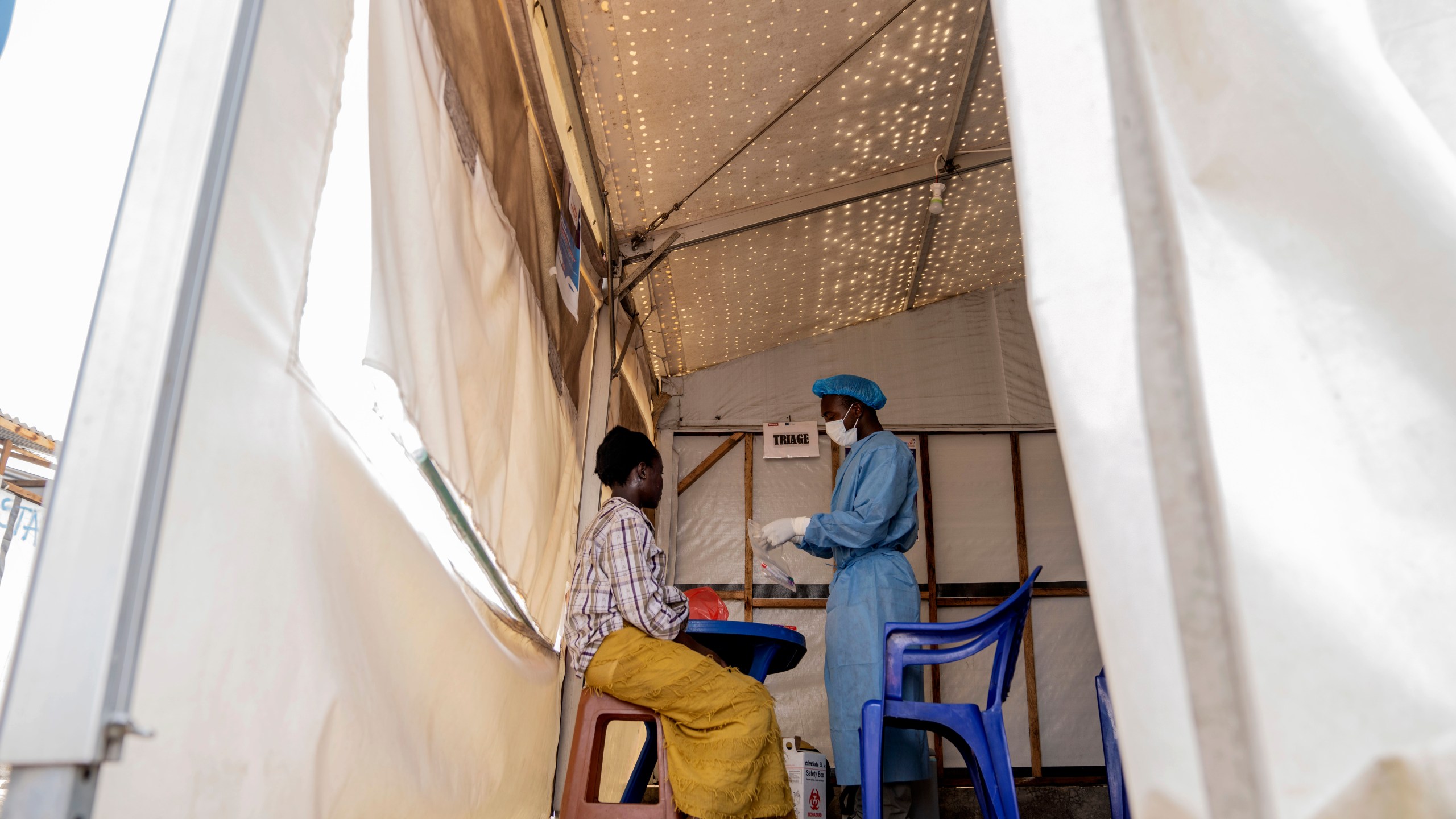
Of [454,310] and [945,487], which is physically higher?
[945,487]

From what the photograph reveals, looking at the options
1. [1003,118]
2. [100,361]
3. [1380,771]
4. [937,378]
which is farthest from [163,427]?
[937,378]

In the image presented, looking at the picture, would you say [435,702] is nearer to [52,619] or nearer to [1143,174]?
[52,619]

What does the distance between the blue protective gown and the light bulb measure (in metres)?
1.88

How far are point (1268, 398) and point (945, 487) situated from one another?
4.93 metres

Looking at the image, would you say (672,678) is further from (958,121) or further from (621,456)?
(958,121)

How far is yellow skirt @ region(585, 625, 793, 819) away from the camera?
1826 mm

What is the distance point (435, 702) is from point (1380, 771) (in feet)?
4.77

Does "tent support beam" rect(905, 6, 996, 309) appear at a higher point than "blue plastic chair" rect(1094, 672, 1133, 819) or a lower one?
higher

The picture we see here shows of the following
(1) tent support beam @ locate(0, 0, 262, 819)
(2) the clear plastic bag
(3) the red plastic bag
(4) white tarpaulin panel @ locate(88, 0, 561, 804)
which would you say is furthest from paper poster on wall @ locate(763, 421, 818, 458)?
(1) tent support beam @ locate(0, 0, 262, 819)

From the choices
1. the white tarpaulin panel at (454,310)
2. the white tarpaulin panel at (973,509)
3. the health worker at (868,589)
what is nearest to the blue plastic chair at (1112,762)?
the health worker at (868,589)

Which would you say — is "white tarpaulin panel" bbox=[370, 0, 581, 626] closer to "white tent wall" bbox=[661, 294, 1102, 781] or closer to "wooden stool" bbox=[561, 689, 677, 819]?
"wooden stool" bbox=[561, 689, 677, 819]

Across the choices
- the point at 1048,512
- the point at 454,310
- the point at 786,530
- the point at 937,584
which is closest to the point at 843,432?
the point at 786,530

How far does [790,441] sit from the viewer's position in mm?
5469

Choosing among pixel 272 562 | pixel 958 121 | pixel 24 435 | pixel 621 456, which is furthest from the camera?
pixel 958 121
